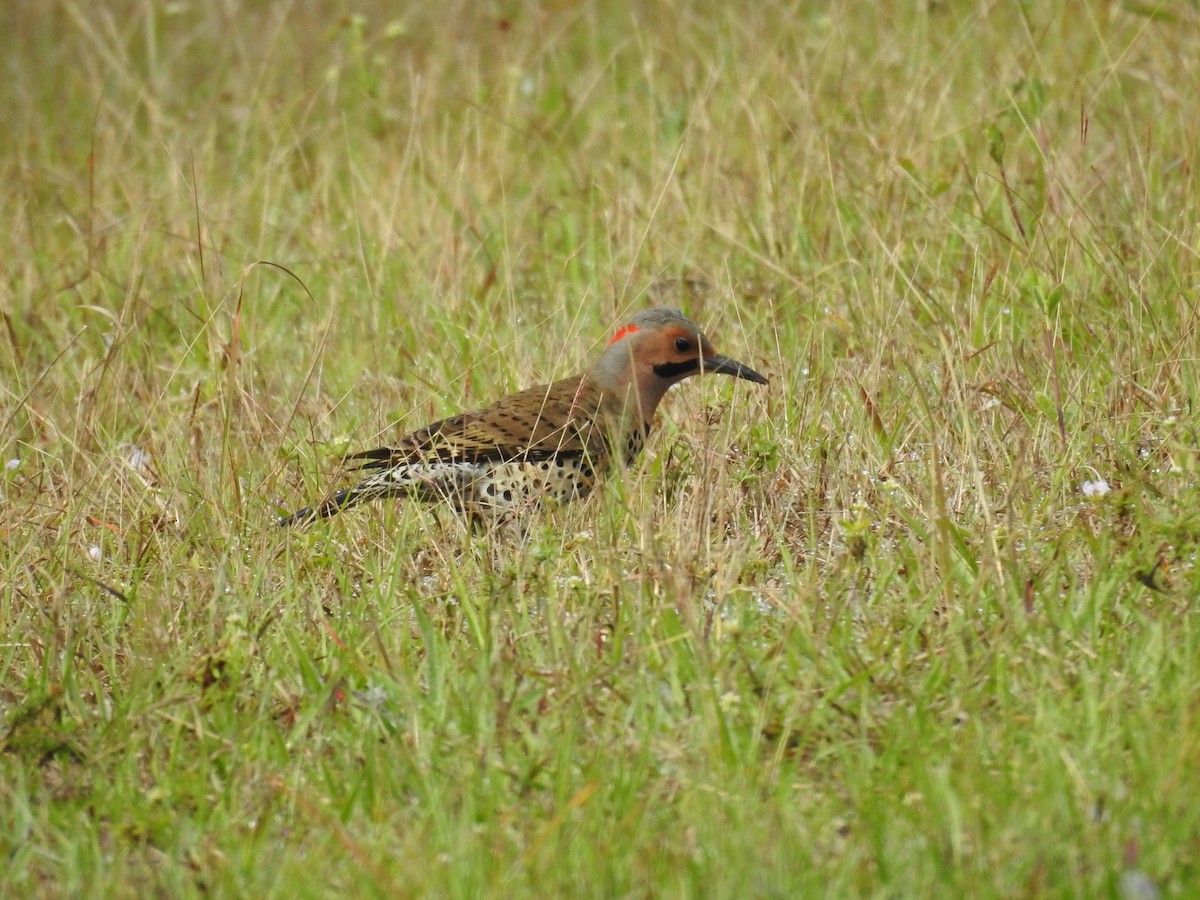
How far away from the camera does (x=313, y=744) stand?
384 centimetres

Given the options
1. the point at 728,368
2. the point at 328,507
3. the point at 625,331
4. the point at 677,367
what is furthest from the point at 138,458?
the point at 728,368

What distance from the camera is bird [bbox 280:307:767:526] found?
527 cm

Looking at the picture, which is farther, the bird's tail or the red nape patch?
the red nape patch

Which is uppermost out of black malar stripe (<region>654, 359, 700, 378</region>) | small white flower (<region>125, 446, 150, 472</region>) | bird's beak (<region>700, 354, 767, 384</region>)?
bird's beak (<region>700, 354, 767, 384</region>)

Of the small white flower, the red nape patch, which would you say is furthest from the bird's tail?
the red nape patch

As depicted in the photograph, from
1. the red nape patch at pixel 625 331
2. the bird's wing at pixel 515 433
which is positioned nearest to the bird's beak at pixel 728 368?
the red nape patch at pixel 625 331

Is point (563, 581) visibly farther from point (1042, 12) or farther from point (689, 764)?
point (1042, 12)

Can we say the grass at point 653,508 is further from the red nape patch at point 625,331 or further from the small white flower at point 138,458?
the red nape patch at point 625,331

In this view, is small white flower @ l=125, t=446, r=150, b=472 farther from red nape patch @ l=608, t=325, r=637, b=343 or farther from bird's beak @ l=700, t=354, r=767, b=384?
bird's beak @ l=700, t=354, r=767, b=384

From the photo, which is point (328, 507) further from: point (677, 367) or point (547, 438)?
point (677, 367)

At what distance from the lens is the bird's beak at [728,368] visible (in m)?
5.82

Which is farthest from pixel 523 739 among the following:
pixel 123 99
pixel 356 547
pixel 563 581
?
pixel 123 99

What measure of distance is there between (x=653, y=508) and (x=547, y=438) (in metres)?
0.72

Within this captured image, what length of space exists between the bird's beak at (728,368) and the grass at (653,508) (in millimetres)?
95
